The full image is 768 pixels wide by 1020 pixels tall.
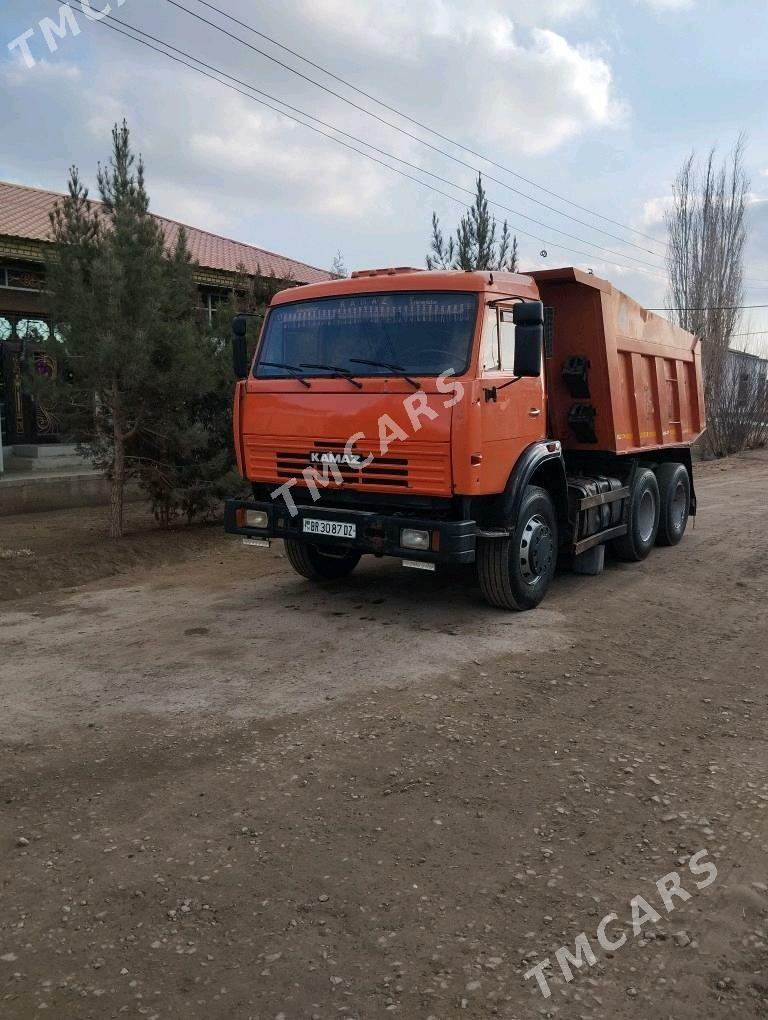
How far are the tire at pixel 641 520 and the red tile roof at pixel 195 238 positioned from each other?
4764 mm

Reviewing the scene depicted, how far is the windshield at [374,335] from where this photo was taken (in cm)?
575

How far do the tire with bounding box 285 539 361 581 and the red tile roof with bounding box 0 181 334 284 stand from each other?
4.40 metres

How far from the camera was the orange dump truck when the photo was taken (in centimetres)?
566

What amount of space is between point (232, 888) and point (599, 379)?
5786 mm

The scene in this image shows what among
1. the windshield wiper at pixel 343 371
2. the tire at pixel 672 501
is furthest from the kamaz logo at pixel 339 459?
the tire at pixel 672 501

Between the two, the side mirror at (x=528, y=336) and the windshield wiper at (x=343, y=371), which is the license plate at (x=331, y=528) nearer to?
the windshield wiper at (x=343, y=371)

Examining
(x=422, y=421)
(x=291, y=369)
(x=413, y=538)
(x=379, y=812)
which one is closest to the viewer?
(x=379, y=812)

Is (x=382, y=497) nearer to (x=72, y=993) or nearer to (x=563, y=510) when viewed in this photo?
(x=563, y=510)

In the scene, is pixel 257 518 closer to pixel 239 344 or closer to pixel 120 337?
pixel 239 344

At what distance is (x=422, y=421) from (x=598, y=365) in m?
2.59

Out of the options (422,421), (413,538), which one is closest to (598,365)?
(422,421)

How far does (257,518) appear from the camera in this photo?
648cm

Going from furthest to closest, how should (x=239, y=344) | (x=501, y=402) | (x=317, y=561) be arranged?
(x=317, y=561) < (x=239, y=344) < (x=501, y=402)

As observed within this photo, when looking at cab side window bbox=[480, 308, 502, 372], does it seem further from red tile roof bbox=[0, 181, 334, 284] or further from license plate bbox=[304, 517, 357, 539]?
red tile roof bbox=[0, 181, 334, 284]
